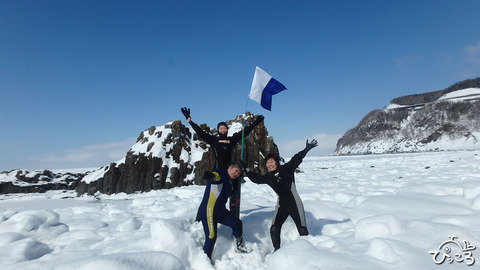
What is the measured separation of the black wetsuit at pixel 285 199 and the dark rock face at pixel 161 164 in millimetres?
10540

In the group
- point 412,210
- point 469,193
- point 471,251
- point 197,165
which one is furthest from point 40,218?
point 197,165

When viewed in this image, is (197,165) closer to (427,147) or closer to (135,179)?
(135,179)

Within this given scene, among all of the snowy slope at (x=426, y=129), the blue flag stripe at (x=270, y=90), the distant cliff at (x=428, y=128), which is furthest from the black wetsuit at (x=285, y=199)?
the distant cliff at (x=428, y=128)

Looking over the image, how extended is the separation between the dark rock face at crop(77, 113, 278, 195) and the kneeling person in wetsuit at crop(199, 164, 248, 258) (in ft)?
35.0

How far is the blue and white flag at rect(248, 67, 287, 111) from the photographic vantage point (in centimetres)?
587

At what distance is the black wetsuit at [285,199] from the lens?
4.30m

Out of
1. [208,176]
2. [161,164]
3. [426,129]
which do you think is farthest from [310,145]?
[426,129]

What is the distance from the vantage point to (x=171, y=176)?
15141mm

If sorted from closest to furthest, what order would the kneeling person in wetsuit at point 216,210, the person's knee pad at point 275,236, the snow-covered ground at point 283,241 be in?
the snow-covered ground at point 283,241 < the kneeling person in wetsuit at point 216,210 < the person's knee pad at point 275,236

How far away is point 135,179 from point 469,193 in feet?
52.6

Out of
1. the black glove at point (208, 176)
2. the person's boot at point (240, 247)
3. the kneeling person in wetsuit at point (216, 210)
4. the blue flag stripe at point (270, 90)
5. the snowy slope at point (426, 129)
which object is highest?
the snowy slope at point (426, 129)

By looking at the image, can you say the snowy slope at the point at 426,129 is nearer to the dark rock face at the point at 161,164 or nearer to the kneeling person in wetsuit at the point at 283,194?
the dark rock face at the point at 161,164

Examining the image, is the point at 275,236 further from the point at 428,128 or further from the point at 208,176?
the point at 428,128

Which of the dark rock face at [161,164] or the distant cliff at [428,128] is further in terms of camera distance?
the distant cliff at [428,128]
